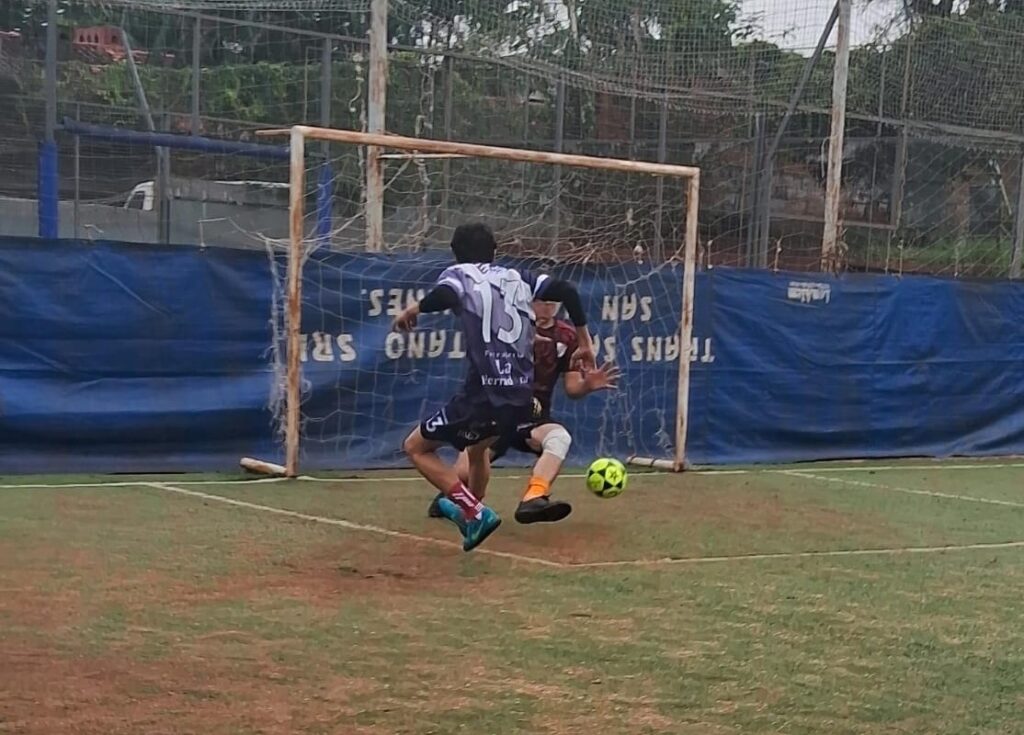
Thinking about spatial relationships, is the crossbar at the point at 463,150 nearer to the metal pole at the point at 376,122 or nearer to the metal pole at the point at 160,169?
the metal pole at the point at 376,122

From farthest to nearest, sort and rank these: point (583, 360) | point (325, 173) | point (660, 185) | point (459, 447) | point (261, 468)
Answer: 1. point (660, 185)
2. point (325, 173)
3. point (261, 468)
4. point (583, 360)
5. point (459, 447)

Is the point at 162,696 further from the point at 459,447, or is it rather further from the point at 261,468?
the point at 261,468

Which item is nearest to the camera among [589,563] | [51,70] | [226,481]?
[589,563]

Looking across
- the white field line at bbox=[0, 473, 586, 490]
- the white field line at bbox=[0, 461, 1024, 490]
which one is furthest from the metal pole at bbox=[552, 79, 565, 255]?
the white field line at bbox=[0, 473, 586, 490]

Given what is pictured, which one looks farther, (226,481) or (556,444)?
→ (226,481)

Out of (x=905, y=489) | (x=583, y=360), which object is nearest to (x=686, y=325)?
(x=905, y=489)

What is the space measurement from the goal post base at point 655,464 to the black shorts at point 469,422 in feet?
16.0

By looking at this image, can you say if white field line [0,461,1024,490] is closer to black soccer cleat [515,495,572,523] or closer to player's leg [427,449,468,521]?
player's leg [427,449,468,521]

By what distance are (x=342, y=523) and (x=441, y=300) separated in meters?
1.81

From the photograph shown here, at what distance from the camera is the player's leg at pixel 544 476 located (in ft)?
25.3

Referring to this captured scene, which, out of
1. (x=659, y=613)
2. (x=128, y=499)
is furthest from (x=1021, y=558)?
(x=128, y=499)

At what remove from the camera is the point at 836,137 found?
14.8 meters

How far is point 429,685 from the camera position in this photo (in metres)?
4.98

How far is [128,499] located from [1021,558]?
563cm
